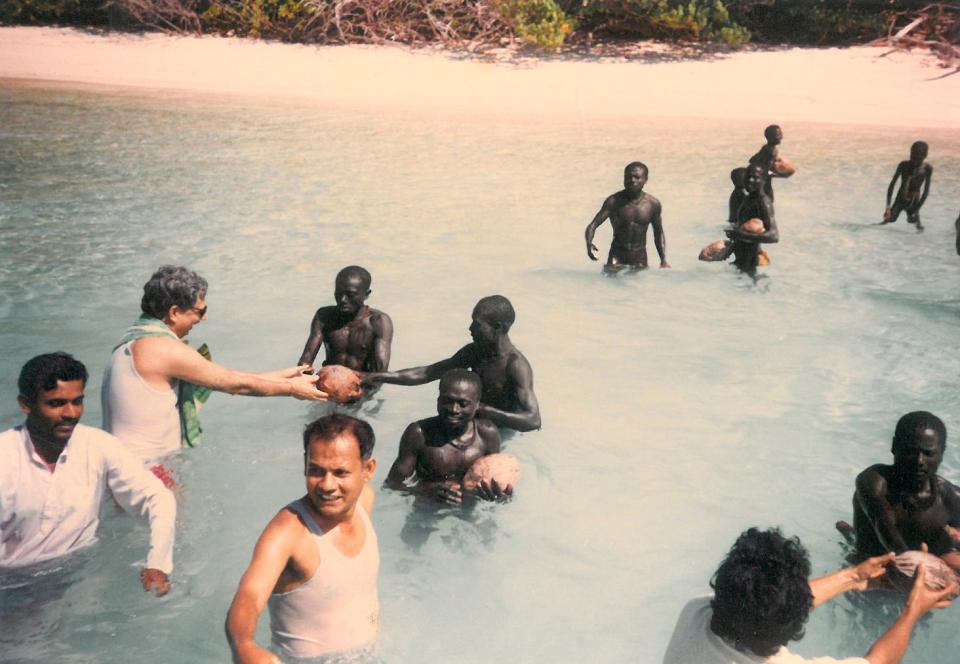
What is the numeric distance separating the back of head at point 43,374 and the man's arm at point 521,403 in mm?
2561

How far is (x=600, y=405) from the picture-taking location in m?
7.58

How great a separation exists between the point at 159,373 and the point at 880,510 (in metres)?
3.49

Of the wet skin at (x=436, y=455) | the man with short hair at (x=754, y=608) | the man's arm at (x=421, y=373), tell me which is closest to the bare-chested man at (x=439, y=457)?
the wet skin at (x=436, y=455)

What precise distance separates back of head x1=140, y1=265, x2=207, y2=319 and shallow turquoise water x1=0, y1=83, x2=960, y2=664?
Result: 48.2 inches

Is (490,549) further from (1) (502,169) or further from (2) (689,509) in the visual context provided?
(1) (502,169)

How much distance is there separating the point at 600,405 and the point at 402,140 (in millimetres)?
9916

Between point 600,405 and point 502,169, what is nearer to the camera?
point 600,405

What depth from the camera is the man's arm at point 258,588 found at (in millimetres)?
2854

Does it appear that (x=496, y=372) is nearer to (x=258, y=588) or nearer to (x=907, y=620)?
(x=907, y=620)

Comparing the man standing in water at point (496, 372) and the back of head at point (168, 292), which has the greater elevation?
the back of head at point (168, 292)

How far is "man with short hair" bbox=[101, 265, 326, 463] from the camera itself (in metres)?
4.54

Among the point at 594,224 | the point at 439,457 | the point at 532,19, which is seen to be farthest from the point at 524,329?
the point at 532,19

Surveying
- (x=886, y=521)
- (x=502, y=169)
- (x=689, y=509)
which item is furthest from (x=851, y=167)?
(x=886, y=521)

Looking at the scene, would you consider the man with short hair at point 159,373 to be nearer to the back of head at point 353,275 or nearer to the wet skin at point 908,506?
the back of head at point 353,275
